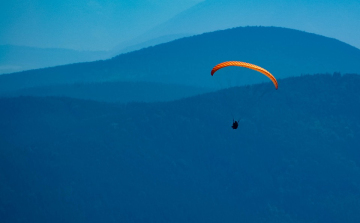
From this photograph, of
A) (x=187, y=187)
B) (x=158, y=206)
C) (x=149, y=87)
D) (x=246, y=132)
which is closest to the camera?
(x=158, y=206)

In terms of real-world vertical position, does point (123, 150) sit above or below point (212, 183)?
above

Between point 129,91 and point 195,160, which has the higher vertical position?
point 129,91

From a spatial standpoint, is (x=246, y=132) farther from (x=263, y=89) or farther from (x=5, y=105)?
(x=5, y=105)

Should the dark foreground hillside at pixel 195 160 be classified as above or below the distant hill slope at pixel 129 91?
below

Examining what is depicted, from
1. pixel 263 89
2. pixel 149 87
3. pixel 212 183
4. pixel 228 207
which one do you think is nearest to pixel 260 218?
pixel 228 207

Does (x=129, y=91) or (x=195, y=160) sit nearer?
(x=195, y=160)

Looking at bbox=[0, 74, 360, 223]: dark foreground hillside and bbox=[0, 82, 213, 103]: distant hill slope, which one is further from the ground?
bbox=[0, 82, 213, 103]: distant hill slope

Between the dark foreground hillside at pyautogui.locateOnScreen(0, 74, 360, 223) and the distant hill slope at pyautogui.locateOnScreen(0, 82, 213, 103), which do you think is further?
the distant hill slope at pyautogui.locateOnScreen(0, 82, 213, 103)

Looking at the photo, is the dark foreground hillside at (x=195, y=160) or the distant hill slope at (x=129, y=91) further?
the distant hill slope at (x=129, y=91)
